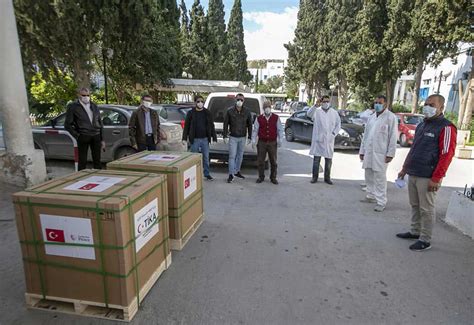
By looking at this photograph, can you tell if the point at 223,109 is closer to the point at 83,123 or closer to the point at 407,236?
the point at 83,123

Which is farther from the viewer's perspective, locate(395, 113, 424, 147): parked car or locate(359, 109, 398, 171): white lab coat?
locate(395, 113, 424, 147): parked car

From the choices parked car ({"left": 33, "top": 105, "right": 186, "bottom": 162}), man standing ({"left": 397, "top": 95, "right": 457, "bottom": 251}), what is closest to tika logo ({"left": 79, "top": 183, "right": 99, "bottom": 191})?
man standing ({"left": 397, "top": 95, "right": 457, "bottom": 251})

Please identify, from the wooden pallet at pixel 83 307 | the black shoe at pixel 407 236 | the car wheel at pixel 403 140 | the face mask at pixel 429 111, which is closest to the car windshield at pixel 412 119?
the car wheel at pixel 403 140

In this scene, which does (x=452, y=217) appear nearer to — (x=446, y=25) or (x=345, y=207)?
(x=345, y=207)

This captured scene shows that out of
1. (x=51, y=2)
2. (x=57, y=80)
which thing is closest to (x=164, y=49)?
(x=57, y=80)

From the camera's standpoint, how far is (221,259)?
11.9 feet

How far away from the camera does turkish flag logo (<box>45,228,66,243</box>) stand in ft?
8.24

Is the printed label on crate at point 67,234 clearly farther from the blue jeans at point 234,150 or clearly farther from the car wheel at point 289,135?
the car wheel at point 289,135

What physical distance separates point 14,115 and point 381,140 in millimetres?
6266

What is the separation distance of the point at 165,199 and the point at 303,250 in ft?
6.07

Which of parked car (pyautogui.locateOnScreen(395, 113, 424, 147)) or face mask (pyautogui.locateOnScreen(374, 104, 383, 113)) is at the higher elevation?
face mask (pyautogui.locateOnScreen(374, 104, 383, 113))

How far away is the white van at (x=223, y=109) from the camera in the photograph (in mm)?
7578

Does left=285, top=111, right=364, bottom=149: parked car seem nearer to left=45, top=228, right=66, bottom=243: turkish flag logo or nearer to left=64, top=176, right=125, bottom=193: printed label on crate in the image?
left=64, top=176, right=125, bottom=193: printed label on crate

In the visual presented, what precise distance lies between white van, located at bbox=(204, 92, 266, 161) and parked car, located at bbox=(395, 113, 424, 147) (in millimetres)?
8233
